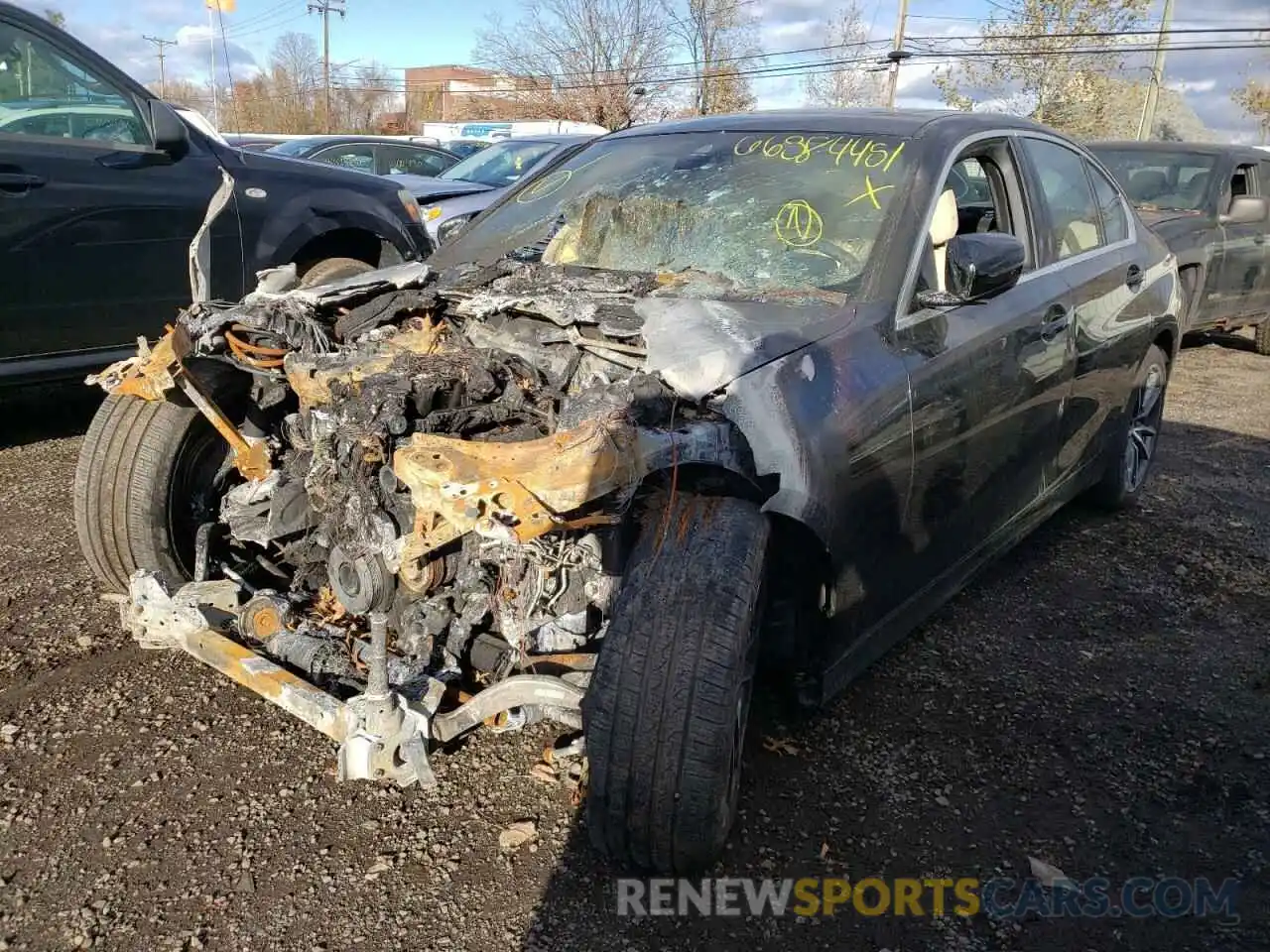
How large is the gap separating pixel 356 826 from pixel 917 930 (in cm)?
138

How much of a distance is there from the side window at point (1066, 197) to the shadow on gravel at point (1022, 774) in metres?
1.37

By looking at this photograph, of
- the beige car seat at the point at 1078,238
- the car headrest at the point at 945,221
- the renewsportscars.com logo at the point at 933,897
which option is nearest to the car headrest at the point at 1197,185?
the beige car seat at the point at 1078,238

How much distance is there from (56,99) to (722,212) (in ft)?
11.6

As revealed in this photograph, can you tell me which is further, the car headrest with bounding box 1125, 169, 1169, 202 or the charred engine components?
the car headrest with bounding box 1125, 169, 1169, 202

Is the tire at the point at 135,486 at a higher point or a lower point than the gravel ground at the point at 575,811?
higher

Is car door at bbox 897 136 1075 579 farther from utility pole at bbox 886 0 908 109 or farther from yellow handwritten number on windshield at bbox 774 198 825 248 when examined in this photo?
A: utility pole at bbox 886 0 908 109

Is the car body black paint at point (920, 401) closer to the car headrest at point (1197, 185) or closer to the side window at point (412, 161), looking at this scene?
the car headrest at point (1197, 185)

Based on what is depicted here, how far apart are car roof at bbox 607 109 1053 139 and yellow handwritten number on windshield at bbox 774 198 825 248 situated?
0.43 m

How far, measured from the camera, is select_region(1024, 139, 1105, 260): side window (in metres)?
3.81

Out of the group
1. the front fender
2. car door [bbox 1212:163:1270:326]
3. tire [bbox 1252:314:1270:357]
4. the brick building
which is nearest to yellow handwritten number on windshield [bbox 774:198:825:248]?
the front fender

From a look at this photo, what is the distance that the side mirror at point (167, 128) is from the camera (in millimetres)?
4809

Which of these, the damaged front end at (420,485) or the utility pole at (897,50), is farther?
the utility pole at (897,50)

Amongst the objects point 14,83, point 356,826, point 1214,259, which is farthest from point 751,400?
point 1214,259

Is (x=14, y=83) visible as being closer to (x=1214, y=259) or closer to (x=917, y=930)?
(x=917, y=930)
